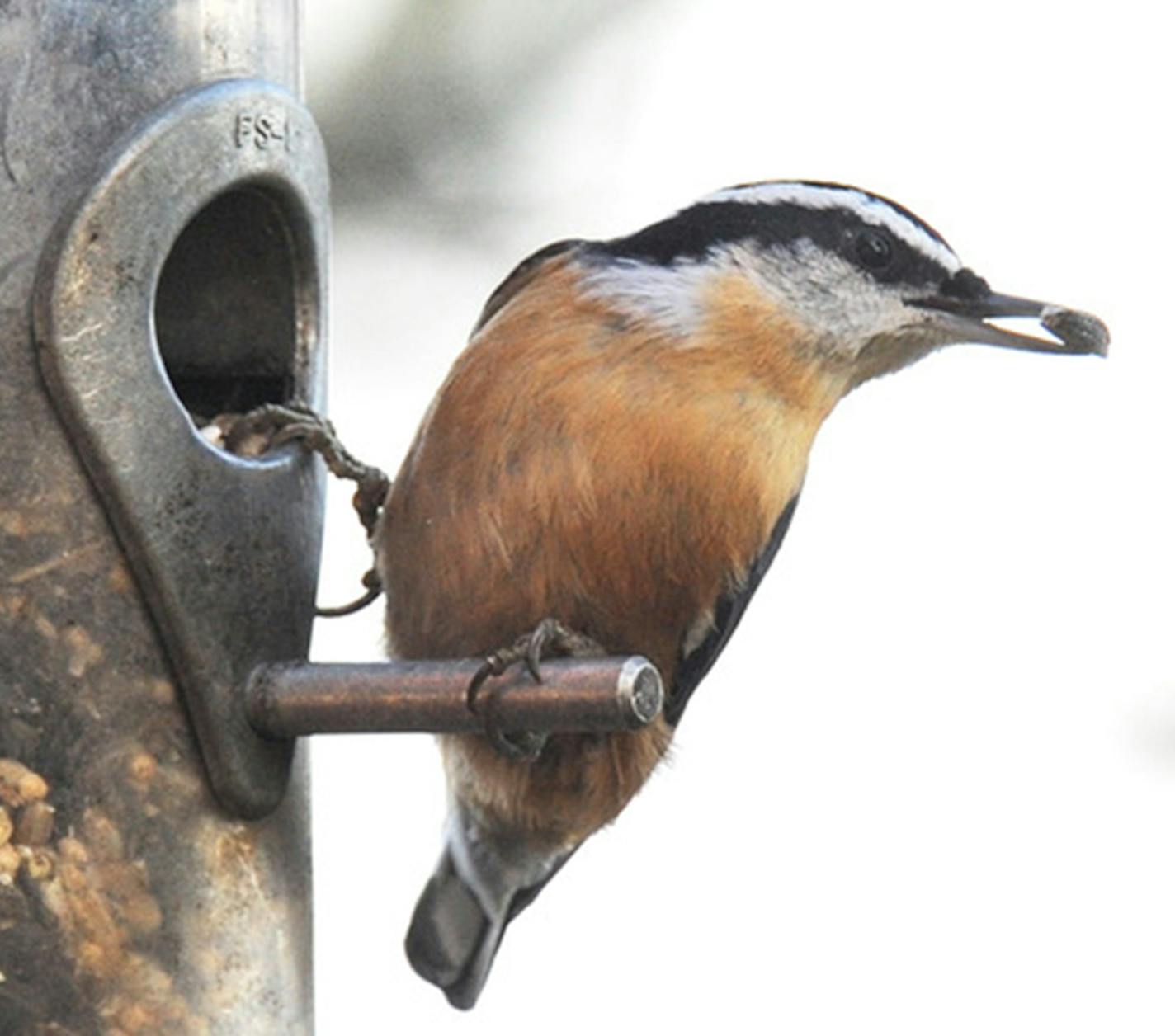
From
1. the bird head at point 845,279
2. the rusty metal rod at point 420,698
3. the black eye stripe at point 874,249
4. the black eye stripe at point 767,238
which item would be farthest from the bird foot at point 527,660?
the black eye stripe at point 874,249

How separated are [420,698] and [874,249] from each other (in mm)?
1387

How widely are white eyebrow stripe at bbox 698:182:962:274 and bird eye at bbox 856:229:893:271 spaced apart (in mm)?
20

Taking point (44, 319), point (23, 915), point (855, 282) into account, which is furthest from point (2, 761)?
point (855, 282)

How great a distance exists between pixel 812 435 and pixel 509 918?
104 cm

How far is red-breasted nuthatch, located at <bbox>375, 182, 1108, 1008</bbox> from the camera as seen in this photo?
15.0 ft

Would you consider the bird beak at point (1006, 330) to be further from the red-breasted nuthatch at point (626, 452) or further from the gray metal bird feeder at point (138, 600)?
the gray metal bird feeder at point (138, 600)

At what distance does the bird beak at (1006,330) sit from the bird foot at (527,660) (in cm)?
84

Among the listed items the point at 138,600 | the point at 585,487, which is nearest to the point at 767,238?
the point at 585,487

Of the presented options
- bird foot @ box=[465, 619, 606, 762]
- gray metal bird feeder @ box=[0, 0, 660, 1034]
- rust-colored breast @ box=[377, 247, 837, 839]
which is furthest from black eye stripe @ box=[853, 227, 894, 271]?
gray metal bird feeder @ box=[0, 0, 660, 1034]

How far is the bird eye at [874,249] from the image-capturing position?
4.89m

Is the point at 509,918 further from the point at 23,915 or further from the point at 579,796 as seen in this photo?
the point at 23,915

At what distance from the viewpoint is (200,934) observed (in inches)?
160

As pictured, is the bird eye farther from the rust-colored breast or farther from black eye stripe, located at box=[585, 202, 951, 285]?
the rust-colored breast

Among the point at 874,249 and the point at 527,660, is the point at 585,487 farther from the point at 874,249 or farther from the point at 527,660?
the point at 874,249
